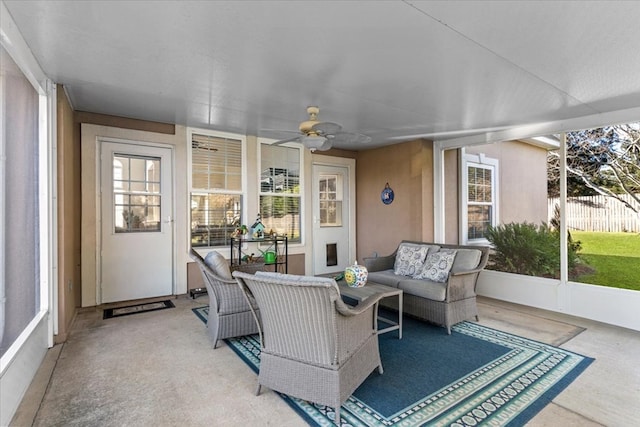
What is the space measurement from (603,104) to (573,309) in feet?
8.00

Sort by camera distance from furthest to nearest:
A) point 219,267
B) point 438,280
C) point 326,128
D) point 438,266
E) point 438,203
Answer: point 438,203, point 438,266, point 438,280, point 219,267, point 326,128

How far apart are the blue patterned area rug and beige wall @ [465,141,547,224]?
2.23 metres

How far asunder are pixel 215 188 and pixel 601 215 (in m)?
5.28

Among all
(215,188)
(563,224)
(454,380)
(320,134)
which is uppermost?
(320,134)

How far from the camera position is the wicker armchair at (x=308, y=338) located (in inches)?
74.3

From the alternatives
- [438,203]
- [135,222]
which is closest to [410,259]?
[438,203]

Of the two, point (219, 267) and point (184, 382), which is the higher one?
point (219, 267)

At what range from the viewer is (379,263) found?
4.52 metres

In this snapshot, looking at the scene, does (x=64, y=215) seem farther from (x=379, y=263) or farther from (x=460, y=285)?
(x=460, y=285)

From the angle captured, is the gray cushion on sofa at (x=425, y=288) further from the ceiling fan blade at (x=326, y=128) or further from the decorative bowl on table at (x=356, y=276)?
the ceiling fan blade at (x=326, y=128)

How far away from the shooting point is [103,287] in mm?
4262

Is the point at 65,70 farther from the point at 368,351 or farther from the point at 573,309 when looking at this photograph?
the point at 573,309

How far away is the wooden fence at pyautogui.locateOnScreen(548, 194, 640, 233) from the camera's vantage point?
3.86 meters

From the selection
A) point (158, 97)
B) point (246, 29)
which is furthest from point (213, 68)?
point (158, 97)
